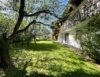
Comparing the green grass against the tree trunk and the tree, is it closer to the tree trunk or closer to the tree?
the tree trunk

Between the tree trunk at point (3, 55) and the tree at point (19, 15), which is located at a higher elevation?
the tree at point (19, 15)

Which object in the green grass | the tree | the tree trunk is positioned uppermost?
the tree

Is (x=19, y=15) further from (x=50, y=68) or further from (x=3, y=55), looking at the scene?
(x=50, y=68)

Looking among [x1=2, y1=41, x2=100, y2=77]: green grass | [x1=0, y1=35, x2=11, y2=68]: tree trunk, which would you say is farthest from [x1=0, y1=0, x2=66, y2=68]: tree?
[x1=2, y1=41, x2=100, y2=77]: green grass

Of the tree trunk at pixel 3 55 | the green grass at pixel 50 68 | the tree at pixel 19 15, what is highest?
the tree at pixel 19 15

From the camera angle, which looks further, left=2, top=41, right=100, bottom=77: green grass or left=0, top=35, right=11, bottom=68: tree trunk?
left=0, top=35, right=11, bottom=68: tree trunk

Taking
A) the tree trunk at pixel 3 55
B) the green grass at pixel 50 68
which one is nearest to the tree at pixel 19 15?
the tree trunk at pixel 3 55

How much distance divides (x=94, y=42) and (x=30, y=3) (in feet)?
20.6

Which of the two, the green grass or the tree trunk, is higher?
the tree trunk

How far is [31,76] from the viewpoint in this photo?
6.19 m

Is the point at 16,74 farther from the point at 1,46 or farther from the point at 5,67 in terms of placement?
the point at 1,46

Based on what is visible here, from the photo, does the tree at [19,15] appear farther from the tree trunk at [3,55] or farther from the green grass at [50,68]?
the green grass at [50,68]

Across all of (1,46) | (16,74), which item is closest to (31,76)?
(16,74)

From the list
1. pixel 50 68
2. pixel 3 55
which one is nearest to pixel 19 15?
pixel 3 55
